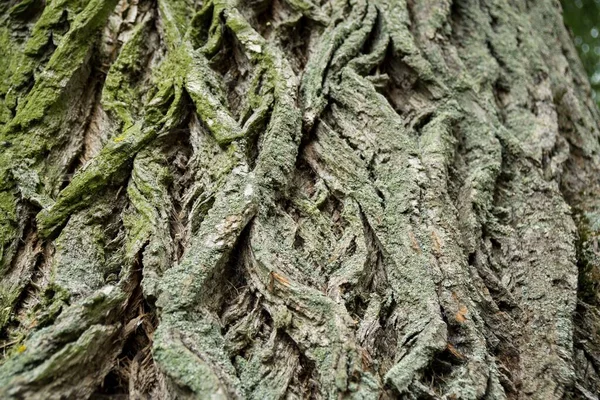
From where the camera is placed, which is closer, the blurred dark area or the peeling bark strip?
the peeling bark strip

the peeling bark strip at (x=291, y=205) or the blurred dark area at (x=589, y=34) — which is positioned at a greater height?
the blurred dark area at (x=589, y=34)

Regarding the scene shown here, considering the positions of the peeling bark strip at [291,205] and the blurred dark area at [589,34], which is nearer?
the peeling bark strip at [291,205]

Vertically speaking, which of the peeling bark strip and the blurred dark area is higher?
the blurred dark area

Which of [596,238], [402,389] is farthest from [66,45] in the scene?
[596,238]

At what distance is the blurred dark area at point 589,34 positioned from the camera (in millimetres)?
5586

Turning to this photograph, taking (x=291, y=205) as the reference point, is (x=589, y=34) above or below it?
above

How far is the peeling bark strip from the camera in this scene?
1.56 m

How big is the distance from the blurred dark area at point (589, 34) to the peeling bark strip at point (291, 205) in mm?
3280

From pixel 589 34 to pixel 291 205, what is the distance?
5.31 meters

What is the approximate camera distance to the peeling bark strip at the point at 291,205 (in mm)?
1556

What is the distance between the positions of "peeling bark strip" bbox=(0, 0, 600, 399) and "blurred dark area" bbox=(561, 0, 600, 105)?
10.8ft

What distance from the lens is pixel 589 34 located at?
18.4 feet

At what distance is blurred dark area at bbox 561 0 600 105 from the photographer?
18.3 feet

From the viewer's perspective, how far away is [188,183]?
2.08 meters
